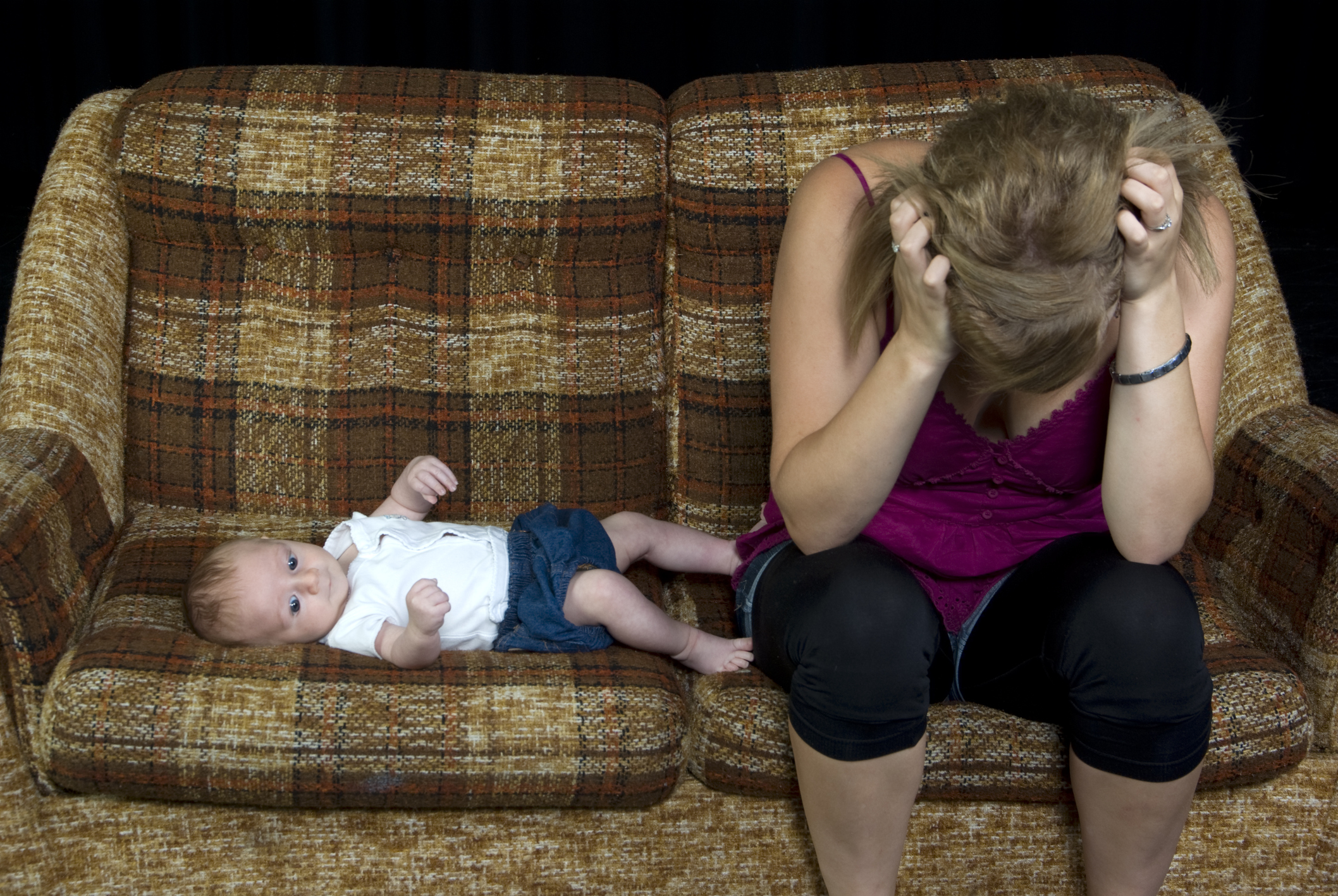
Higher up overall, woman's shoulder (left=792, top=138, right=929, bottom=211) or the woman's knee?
woman's shoulder (left=792, top=138, right=929, bottom=211)

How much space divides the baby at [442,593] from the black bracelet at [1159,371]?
586mm

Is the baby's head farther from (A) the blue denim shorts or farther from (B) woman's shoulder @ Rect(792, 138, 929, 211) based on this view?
(B) woman's shoulder @ Rect(792, 138, 929, 211)

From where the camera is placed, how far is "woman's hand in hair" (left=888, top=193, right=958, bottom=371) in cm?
109

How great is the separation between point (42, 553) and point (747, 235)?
1081 mm

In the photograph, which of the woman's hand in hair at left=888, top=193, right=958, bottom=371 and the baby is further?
the baby

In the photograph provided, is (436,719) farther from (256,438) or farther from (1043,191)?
(1043,191)

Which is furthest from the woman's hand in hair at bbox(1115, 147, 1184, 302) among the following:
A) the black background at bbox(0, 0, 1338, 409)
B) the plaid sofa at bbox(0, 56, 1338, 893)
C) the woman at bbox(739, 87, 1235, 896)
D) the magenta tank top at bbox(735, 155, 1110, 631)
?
the black background at bbox(0, 0, 1338, 409)

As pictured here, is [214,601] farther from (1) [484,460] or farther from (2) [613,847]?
(2) [613,847]

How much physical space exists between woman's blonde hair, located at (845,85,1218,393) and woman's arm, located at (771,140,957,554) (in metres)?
0.04

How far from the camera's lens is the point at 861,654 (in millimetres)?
1215

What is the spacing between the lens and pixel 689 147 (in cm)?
188

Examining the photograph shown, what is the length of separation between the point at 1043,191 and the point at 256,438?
1.28 meters

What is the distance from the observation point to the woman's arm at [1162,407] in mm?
1175

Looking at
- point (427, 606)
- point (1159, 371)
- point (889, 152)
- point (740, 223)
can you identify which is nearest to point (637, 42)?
point (740, 223)
